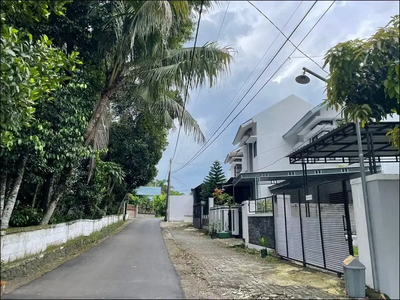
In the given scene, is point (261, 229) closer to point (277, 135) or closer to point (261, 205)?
point (261, 205)

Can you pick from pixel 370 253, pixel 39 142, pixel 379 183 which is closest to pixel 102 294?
pixel 39 142

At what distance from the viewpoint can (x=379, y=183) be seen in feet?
17.2

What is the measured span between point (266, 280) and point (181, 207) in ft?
123

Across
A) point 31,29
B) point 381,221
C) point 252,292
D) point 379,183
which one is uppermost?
point 31,29

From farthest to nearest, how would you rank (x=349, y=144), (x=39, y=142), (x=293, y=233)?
(x=293, y=233) < (x=349, y=144) < (x=39, y=142)

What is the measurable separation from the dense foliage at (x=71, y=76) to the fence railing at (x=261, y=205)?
3.51 m

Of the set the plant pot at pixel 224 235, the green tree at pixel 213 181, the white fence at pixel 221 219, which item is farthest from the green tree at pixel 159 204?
the plant pot at pixel 224 235

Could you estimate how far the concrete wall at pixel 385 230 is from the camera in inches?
194

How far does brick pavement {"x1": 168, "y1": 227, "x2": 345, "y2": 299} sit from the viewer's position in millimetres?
5781

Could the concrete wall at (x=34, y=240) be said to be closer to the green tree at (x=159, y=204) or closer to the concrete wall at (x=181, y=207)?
the concrete wall at (x=181, y=207)

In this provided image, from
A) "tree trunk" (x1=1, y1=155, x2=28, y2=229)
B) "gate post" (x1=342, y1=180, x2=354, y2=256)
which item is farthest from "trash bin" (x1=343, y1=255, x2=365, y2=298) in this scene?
"tree trunk" (x1=1, y1=155, x2=28, y2=229)

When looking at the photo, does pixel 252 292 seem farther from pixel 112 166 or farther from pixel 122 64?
pixel 112 166

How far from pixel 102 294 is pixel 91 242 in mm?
9142

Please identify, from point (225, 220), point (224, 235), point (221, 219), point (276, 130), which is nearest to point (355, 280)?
point (224, 235)
